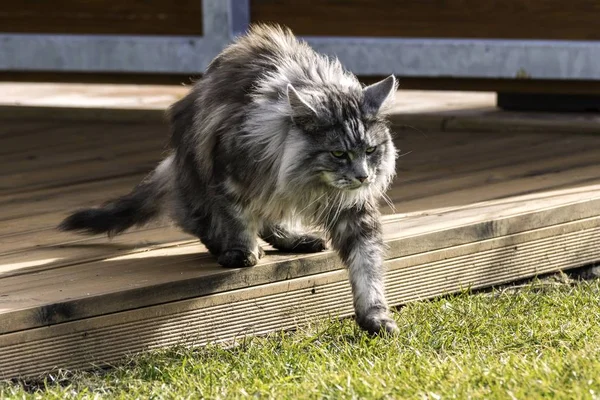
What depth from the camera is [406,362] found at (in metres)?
3.97

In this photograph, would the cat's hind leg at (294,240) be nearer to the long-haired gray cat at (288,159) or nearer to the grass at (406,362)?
the long-haired gray cat at (288,159)

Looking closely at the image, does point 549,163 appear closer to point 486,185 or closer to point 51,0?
point 486,185

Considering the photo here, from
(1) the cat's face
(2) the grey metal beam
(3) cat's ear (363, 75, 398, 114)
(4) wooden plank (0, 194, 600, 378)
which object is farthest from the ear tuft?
(2) the grey metal beam

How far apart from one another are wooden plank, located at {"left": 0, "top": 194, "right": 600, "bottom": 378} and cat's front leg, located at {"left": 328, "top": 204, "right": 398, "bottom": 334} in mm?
248

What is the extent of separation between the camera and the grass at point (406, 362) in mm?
3619

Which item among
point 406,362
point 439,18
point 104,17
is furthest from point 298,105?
point 104,17

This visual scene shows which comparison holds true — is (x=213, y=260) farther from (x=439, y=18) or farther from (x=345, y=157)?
(x=439, y=18)

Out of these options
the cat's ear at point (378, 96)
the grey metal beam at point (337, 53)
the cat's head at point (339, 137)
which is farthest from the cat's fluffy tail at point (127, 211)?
the grey metal beam at point (337, 53)

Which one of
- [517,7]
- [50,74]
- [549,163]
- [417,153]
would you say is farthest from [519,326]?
[50,74]

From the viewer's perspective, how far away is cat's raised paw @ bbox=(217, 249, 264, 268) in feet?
14.7

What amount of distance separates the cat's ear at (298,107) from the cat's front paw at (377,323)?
779mm

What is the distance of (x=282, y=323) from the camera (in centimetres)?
463

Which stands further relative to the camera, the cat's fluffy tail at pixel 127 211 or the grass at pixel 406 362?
the cat's fluffy tail at pixel 127 211

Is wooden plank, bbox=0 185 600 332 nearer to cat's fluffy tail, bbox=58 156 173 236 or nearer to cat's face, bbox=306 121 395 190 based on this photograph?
cat's fluffy tail, bbox=58 156 173 236
